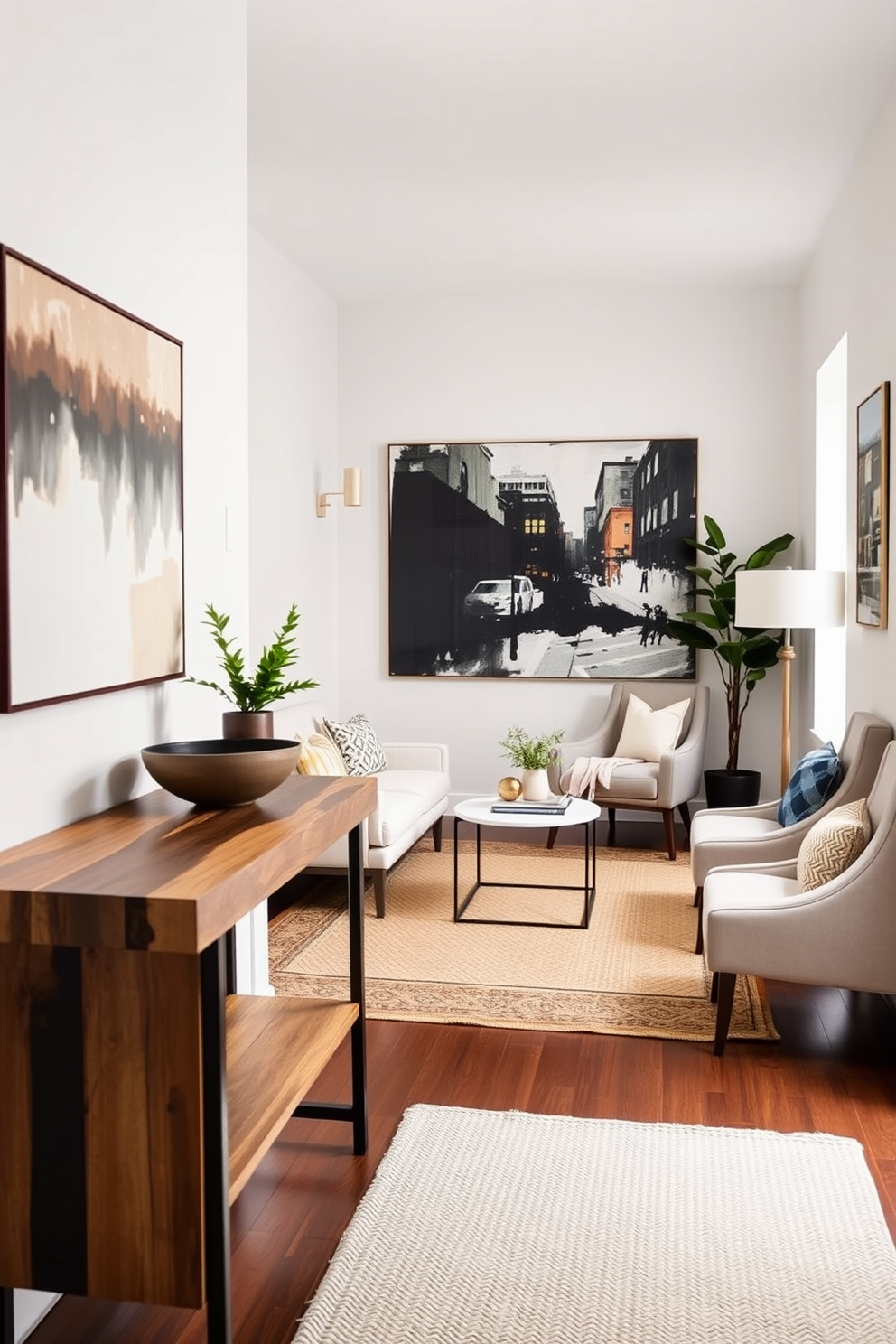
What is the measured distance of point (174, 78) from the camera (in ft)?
8.76

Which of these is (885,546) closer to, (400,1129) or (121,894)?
(400,1129)

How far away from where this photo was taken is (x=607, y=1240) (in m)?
2.32

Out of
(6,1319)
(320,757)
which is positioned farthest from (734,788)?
(6,1319)

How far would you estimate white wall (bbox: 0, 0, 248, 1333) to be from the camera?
204 centimetres

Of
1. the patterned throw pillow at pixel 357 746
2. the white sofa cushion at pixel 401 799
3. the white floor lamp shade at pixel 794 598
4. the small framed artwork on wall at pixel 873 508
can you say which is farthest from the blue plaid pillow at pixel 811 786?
the patterned throw pillow at pixel 357 746

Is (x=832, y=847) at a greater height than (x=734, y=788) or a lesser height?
greater

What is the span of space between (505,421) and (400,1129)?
15.4ft

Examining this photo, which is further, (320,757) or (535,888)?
(535,888)

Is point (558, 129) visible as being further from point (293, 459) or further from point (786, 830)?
point (786, 830)

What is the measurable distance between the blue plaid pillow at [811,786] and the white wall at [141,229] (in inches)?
85.6

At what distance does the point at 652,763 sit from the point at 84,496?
425 centimetres

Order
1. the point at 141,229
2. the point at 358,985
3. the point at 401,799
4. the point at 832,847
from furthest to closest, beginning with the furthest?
the point at 401,799
the point at 832,847
the point at 358,985
the point at 141,229

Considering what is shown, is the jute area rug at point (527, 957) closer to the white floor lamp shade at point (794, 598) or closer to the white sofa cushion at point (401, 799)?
the white sofa cushion at point (401, 799)

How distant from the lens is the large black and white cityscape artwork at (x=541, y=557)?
21.8ft
